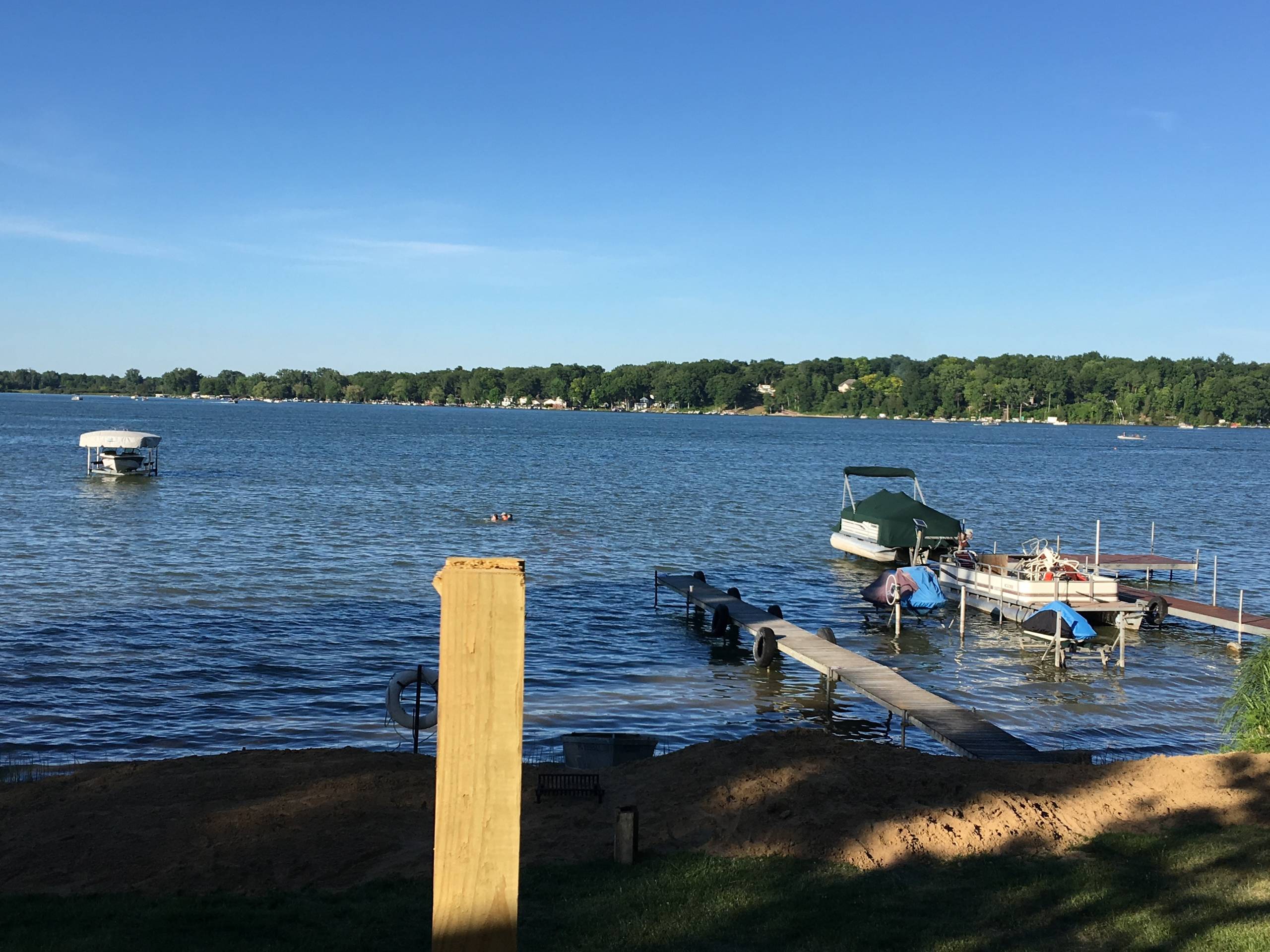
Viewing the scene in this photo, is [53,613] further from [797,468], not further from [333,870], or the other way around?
[797,468]

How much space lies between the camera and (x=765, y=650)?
24.6 metres

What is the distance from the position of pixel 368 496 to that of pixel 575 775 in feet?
172

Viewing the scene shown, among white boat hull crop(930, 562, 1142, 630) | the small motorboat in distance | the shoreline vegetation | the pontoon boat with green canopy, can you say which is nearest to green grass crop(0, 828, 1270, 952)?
the shoreline vegetation

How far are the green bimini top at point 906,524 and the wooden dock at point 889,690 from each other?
38.8ft

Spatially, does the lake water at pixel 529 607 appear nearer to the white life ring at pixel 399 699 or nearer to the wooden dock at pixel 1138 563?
the white life ring at pixel 399 699

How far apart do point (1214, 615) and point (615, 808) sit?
24856mm

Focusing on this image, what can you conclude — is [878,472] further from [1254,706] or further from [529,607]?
[1254,706]

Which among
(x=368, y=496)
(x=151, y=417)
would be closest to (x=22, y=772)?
(x=368, y=496)

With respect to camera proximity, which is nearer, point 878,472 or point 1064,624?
point 1064,624

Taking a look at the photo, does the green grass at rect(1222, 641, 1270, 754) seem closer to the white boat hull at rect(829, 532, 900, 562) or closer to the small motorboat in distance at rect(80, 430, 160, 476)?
the white boat hull at rect(829, 532, 900, 562)

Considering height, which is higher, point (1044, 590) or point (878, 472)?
point (878, 472)

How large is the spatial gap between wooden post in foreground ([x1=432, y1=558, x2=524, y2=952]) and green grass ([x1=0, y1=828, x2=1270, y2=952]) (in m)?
3.46

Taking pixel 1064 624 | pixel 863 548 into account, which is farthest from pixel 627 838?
pixel 863 548

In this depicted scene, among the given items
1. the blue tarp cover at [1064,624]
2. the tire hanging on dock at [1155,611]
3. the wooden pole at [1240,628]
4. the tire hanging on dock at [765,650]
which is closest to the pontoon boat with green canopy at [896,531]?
the tire hanging on dock at [1155,611]
